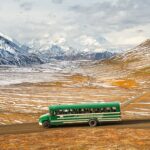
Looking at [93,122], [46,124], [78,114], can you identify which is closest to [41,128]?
[46,124]

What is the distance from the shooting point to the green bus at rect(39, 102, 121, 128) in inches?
2425

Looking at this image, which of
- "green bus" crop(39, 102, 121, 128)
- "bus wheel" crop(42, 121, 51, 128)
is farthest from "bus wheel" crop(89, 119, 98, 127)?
"bus wheel" crop(42, 121, 51, 128)

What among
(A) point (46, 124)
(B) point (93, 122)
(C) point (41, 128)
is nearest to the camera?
(B) point (93, 122)

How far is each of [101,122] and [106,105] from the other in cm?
313

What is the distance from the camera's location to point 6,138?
5216 cm

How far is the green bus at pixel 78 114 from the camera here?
2425 inches

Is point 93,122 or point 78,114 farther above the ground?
point 78,114

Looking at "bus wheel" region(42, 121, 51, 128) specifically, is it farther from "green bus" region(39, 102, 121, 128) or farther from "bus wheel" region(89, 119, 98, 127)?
"bus wheel" region(89, 119, 98, 127)

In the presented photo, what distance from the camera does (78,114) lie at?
61781 mm

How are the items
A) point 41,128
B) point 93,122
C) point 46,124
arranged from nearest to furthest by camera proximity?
point 93,122 < point 46,124 < point 41,128

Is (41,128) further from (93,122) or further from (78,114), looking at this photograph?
(93,122)

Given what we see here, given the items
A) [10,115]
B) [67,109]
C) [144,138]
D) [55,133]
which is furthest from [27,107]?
[144,138]

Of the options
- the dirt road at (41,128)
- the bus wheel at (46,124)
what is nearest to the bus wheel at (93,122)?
the dirt road at (41,128)

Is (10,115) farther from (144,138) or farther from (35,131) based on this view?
(144,138)
